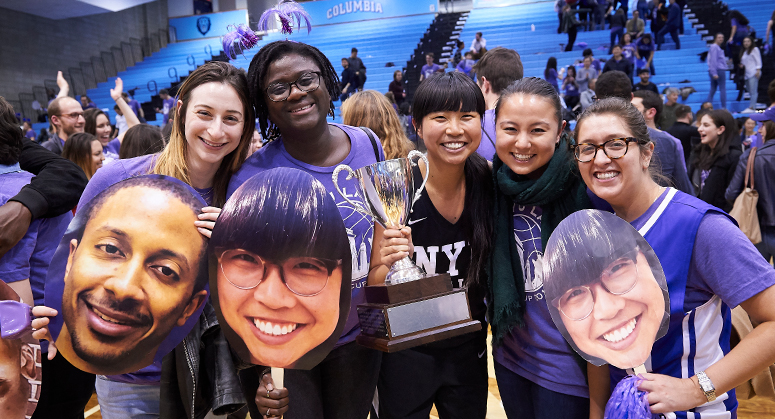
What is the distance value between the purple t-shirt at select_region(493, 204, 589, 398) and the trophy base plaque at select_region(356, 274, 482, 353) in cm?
26

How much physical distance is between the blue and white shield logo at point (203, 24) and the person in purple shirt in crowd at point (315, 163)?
20997 mm

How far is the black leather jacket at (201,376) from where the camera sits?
1069mm

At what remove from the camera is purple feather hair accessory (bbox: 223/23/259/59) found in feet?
4.68

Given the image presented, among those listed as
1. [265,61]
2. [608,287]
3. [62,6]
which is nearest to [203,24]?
[62,6]

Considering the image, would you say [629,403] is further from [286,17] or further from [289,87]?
[286,17]

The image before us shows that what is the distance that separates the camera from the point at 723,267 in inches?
42.3

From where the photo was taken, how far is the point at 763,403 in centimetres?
275

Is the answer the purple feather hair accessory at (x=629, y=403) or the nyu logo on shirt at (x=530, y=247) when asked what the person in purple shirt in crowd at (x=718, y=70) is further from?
the purple feather hair accessory at (x=629, y=403)

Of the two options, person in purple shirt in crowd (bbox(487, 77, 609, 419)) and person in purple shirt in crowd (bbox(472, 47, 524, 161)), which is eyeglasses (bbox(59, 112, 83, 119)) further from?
person in purple shirt in crowd (bbox(487, 77, 609, 419))

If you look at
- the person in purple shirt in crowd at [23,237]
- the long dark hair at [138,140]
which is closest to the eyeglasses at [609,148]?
the person in purple shirt in crowd at [23,237]

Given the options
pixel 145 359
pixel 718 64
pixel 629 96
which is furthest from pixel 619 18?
pixel 145 359

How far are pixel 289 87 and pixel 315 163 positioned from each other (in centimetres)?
20

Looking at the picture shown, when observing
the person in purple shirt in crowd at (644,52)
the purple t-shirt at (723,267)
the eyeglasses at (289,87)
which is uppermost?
the person in purple shirt in crowd at (644,52)

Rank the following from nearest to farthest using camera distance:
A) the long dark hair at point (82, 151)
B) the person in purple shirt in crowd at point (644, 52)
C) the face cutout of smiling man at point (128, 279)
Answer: the face cutout of smiling man at point (128, 279)
the long dark hair at point (82, 151)
the person in purple shirt in crowd at point (644, 52)
